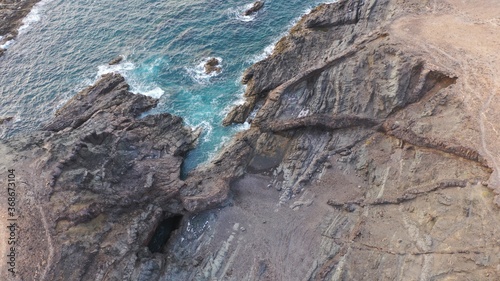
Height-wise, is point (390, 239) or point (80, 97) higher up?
point (80, 97)

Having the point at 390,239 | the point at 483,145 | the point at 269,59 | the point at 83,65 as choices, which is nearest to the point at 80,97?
the point at 83,65

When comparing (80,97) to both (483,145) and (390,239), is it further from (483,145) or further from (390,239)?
(483,145)

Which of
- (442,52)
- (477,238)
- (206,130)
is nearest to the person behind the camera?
(477,238)

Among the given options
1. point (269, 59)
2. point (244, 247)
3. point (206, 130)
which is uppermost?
point (269, 59)

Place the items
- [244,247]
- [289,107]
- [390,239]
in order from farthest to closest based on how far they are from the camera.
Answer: [289,107] < [244,247] < [390,239]

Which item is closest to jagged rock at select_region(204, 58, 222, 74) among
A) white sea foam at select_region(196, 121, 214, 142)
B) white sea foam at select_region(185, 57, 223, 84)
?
white sea foam at select_region(185, 57, 223, 84)

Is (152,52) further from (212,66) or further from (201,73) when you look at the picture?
(212,66)

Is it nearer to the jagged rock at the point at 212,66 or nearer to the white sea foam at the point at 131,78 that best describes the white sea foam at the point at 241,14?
the jagged rock at the point at 212,66

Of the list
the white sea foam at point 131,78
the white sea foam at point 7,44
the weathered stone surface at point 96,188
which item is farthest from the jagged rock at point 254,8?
the white sea foam at point 7,44
